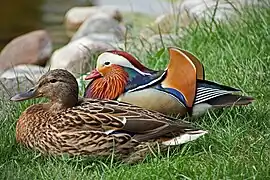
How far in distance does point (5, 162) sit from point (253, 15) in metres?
2.67

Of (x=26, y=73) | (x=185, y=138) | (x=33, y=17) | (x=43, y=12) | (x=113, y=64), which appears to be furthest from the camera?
(x=43, y=12)

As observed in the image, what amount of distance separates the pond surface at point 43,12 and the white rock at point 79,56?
1946mm

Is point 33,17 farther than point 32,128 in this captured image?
Yes

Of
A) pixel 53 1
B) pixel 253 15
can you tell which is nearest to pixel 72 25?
pixel 53 1

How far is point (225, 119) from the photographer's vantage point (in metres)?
4.32

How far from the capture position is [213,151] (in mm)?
3945

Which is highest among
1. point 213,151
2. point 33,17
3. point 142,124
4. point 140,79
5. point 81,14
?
point 140,79

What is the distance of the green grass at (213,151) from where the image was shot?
362 cm

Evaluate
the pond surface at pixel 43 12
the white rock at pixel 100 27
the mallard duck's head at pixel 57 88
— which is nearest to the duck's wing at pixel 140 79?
the mallard duck's head at pixel 57 88

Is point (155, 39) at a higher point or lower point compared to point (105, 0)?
higher

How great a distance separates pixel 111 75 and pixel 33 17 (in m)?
6.59

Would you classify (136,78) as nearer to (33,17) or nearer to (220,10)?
(220,10)

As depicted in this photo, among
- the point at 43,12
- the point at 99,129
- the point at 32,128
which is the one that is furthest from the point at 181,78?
the point at 43,12

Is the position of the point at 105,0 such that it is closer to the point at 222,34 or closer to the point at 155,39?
the point at 155,39
